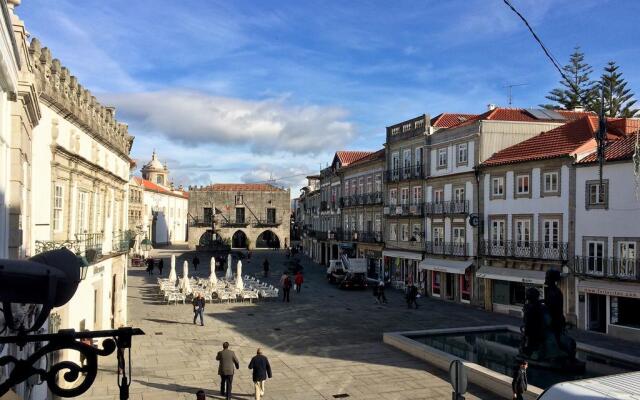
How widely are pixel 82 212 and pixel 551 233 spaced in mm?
21746

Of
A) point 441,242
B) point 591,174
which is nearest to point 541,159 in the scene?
point 591,174

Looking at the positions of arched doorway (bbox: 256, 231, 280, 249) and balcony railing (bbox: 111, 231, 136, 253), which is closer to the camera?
balcony railing (bbox: 111, 231, 136, 253)

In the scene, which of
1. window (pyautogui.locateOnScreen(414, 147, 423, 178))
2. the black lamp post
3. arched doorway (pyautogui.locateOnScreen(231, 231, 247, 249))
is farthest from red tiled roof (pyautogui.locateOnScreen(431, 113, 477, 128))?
arched doorway (pyautogui.locateOnScreen(231, 231, 247, 249))

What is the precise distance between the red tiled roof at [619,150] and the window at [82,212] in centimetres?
2161

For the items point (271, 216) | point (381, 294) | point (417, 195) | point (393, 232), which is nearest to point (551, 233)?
point (381, 294)

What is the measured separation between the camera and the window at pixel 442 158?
35906 millimetres

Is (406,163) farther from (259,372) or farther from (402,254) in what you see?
(259,372)

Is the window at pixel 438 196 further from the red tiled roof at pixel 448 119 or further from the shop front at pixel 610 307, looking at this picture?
the shop front at pixel 610 307

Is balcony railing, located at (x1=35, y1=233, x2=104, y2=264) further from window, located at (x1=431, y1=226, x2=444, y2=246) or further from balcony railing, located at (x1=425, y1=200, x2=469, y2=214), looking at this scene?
window, located at (x1=431, y1=226, x2=444, y2=246)

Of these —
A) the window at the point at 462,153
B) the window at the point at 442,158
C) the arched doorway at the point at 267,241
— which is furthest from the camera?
the arched doorway at the point at 267,241

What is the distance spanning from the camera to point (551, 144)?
94.2 feet

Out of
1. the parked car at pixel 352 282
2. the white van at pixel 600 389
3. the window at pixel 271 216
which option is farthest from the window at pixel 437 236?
the window at pixel 271 216

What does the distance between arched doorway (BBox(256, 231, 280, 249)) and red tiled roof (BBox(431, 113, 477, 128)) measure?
157 feet

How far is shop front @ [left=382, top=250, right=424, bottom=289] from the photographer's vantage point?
38.6 metres
